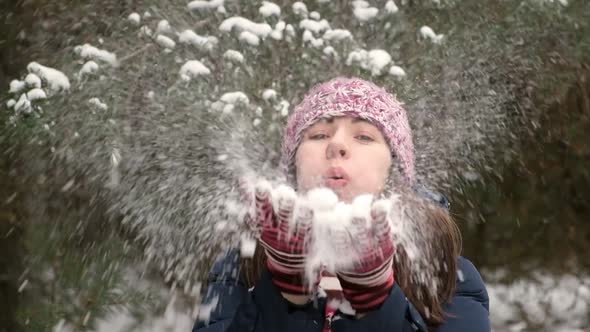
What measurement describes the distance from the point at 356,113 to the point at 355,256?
58cm

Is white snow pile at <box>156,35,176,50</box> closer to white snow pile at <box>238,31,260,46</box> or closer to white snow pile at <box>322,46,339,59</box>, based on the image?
white snow pile at <box>238,31,260,46</box>

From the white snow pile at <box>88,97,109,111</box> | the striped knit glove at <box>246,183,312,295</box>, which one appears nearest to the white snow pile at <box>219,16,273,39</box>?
the white snow pile at <box>88,97,109,111</box>

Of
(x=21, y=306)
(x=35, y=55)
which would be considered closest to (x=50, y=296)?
(x=21, y=306)

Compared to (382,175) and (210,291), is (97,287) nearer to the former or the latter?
(210,291)

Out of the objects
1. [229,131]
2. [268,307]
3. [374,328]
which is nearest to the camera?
[374,328]

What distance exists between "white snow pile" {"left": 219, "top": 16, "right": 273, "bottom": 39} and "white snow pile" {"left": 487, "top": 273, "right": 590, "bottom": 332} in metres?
2.05

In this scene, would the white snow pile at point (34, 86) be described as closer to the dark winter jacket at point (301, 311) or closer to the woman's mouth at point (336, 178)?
the dark winter jacket at point (301, 311)

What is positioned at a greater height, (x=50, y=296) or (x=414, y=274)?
(x=414, y=274)

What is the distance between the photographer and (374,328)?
1.28m

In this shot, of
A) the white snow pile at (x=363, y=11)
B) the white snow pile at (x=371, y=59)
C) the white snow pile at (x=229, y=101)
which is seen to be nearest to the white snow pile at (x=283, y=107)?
the white snow pile at (x=229, y=101)

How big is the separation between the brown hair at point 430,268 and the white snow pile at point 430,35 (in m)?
1.84

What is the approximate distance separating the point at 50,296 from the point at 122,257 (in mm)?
367

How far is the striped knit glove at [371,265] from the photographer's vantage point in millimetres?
1100

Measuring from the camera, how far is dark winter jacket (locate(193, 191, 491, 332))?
129 cm
